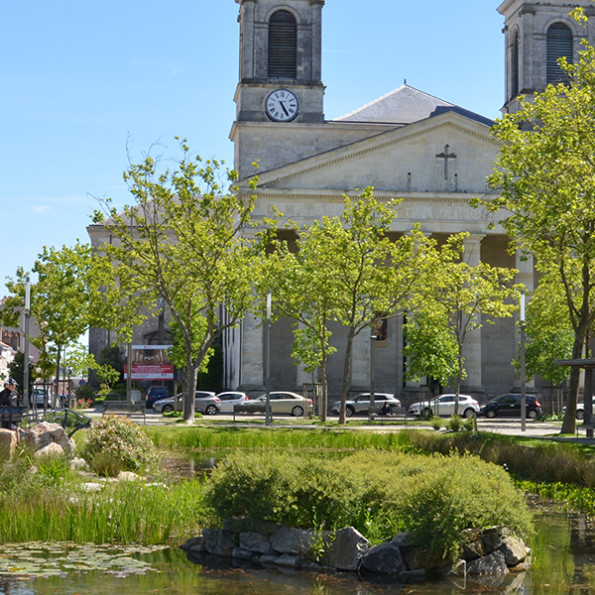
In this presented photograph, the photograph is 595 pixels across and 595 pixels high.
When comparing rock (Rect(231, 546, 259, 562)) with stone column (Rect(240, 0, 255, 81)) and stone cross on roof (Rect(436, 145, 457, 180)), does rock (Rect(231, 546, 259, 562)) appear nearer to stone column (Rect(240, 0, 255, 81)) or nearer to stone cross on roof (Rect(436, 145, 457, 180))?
stone cross on roof (Rect(436, 145, 457, 180))

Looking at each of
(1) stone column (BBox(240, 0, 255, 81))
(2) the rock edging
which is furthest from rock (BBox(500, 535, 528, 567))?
(1) stone column (BBox(240, 0, 255, 81))

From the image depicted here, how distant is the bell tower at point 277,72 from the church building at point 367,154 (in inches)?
2.6

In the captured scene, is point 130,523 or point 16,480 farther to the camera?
point 16,480

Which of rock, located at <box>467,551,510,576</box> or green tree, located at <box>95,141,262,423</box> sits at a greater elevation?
green tree, located at <box>95,141,262,423</box>

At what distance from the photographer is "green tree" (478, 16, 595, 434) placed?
28.2 m

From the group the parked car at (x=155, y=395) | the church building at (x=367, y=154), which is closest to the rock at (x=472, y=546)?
the church building at (x=367, y=154)

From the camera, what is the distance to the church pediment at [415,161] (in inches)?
2360

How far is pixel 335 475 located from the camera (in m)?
12.8

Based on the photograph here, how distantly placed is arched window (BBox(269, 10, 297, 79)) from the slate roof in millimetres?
5258

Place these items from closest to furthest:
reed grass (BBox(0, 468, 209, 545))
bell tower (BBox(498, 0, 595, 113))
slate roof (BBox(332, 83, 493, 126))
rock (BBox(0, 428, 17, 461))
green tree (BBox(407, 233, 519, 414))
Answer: reed grass (BBox(0, 468, 209, 545)), rock (BBox(0, 428, 17, 461)), green tree (BBox(407, 233, 519, 414)), bell tower (BBox(498, 0, 595, 113)), slate roof (BBox(332, 83, 493, 126))

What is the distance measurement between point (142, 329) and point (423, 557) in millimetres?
77873

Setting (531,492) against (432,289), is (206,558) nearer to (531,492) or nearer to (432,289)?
(531,492)

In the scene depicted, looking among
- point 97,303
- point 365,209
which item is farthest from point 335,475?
point 97,303

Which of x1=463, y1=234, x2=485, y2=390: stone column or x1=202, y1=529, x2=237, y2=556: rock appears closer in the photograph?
x1=202, y1=529, x2=237, y2=556: rock
